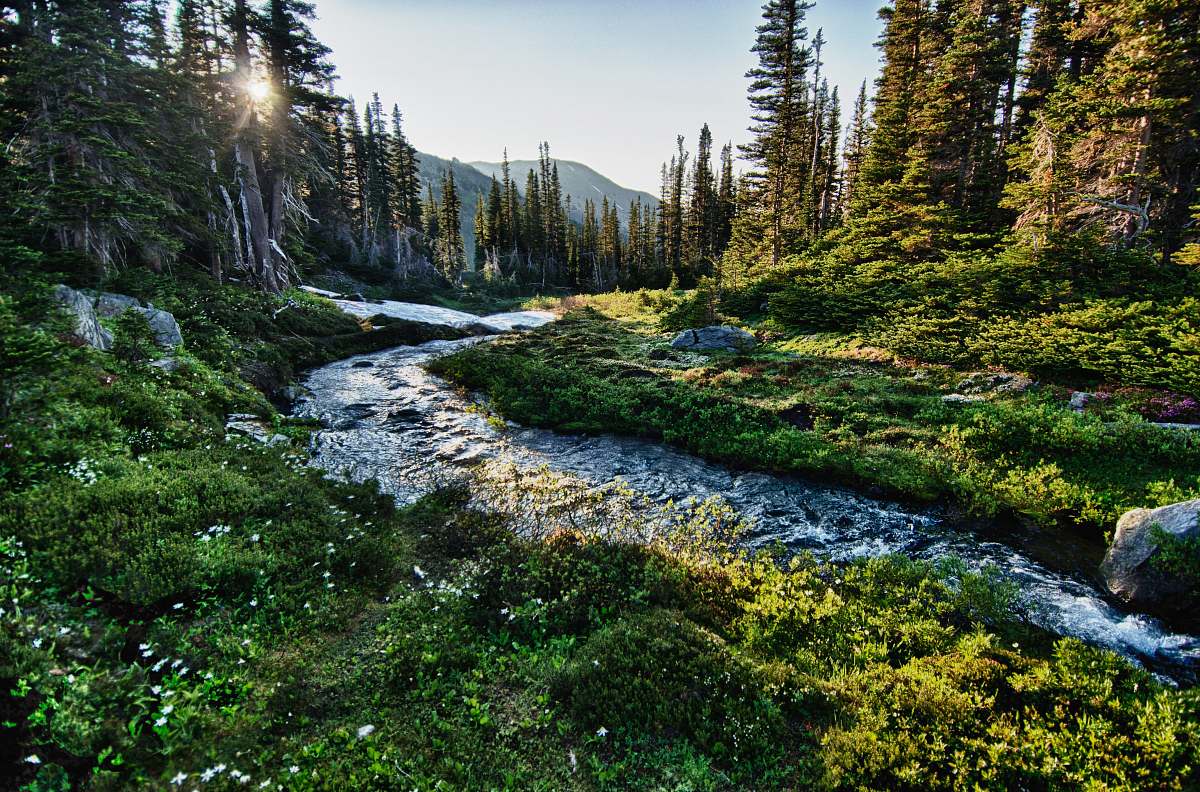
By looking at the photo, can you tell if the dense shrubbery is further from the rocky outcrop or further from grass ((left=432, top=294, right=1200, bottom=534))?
the rocky outcrop

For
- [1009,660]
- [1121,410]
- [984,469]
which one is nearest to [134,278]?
[1009,660]

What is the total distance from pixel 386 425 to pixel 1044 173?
86.6 feet

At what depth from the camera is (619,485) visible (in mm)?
11641

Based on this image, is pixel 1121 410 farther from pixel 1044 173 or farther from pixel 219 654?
pixel 219 654

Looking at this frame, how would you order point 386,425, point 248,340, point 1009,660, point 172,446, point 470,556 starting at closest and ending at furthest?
point 1009,660 → point 470,556 → point 172,446 → point 386,425 → point 248,340

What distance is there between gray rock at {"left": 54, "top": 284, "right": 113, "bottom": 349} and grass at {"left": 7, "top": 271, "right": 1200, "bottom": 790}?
316 cm

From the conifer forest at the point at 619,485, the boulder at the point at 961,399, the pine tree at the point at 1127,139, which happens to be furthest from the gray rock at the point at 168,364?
the pine tree at the point at 1127,139

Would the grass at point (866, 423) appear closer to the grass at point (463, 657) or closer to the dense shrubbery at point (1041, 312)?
the dense shrubbery at point (1041, 312)

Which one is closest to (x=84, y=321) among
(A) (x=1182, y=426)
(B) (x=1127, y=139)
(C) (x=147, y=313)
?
(C) (x=147, y=313)

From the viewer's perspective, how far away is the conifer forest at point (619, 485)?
468cm

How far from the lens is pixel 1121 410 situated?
36.1 feet

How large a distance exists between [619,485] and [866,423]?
7715mm

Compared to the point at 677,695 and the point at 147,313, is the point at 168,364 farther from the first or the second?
the point at 677,695

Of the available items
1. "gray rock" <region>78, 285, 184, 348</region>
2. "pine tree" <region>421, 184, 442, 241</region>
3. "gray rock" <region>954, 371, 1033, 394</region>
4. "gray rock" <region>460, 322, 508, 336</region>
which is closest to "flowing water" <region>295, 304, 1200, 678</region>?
"gray rock" <region>78, 285, 184, 348</region>
